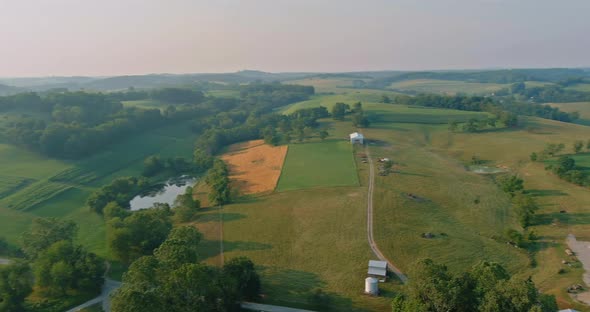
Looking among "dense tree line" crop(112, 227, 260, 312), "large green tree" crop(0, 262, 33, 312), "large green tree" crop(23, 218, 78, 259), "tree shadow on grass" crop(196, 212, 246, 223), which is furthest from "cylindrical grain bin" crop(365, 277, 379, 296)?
"large green tree" crop(23, 218, 78, 259)

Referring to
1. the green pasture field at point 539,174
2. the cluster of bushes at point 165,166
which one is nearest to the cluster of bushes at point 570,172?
the green pasture field at point 539,174

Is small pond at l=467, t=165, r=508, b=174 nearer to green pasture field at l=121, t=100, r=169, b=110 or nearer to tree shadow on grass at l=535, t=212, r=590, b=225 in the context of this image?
tree shadow on grass at l=535, t=212, r=590, b=225

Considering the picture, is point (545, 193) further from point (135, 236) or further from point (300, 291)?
point (135, 236)

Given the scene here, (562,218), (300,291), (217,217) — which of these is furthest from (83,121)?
(562,218)

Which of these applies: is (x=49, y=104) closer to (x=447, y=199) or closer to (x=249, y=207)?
(x=249, y=207)

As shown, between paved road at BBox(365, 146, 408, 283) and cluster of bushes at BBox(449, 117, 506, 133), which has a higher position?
cluster of bushes at BBox(449, 117, 506, 133)

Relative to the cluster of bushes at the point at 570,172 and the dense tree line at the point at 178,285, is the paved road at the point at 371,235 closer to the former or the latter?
the dense tree line at the point at 178,285
